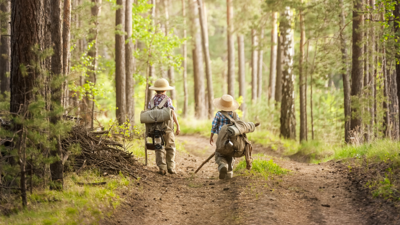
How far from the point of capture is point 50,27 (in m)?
6.27

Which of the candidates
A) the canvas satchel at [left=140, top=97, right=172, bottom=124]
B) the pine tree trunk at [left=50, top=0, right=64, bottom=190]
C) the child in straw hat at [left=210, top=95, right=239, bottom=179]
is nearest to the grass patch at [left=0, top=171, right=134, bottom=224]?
the pine tree trunk at [left=50, top=0, right=64, bottom=190]

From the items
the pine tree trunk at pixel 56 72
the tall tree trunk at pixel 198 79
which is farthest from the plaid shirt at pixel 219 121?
the tall tree trunk at pixel 198 79

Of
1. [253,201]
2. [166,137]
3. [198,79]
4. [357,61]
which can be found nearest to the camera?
[253,201]

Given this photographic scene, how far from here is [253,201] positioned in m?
6.48

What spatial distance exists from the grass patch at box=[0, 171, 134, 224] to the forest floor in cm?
25

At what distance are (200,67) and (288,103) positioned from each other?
936 cm

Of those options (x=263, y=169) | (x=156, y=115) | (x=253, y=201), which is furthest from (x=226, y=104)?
(x=253, y=201)

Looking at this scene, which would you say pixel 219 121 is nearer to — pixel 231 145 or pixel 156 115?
pixel 231 145

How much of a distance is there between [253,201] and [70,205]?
10.0ft

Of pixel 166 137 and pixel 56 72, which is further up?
pixel 56 72

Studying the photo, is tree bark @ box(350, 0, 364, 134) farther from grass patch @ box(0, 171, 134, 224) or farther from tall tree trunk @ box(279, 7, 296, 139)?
grass patch @ box(0, 171, 134, 224)

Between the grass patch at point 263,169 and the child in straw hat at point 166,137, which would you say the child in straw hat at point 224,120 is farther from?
the child in straw hat at point 166,137

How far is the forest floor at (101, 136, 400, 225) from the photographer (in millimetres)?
5801

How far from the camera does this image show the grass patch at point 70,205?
5086 millimetres
